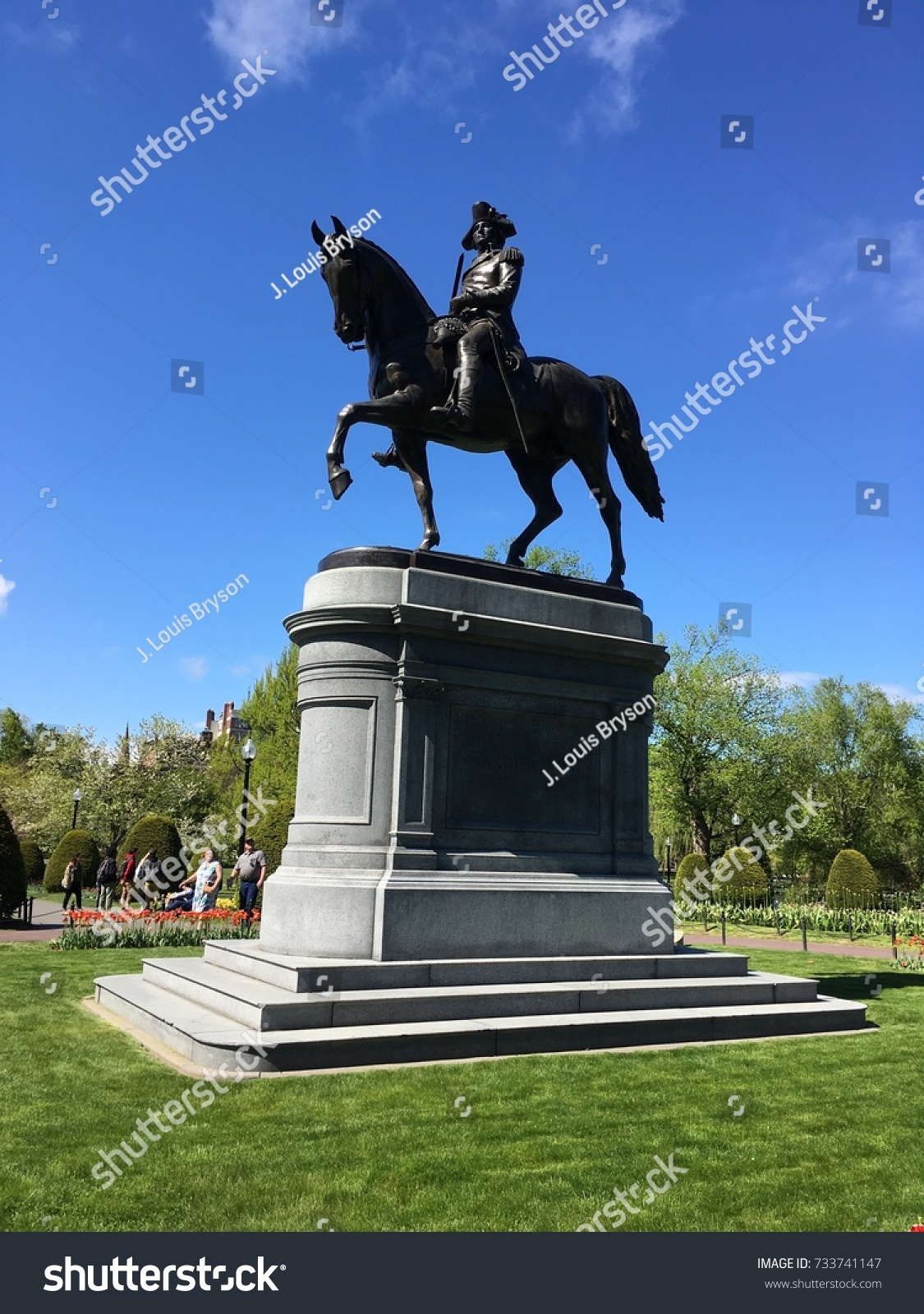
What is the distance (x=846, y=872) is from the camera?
3616 cm

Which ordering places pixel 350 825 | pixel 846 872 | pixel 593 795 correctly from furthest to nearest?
pixel 846 872 → pixel 593 795 → pixel 350 825

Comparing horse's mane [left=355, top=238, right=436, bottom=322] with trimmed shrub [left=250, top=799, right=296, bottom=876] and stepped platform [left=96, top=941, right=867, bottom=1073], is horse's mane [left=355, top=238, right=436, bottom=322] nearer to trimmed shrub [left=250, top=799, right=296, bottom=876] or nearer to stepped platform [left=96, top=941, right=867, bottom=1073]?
stepped platform [left=96, top=941, right=867, bottom=1073]

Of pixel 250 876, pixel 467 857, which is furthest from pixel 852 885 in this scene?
pixel 467 857

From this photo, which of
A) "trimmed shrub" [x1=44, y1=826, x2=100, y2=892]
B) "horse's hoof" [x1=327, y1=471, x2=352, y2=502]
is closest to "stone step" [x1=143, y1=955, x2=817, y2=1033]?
"horse's hoof" [x1=327, y1=471, x2=352, y2=502]

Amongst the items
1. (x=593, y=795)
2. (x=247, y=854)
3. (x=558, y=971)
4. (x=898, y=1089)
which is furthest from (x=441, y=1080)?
(x=247, y=854)

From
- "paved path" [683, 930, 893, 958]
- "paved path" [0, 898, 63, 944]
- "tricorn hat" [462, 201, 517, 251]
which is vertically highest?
"tricorn hat" [462, 201, 517, 251]

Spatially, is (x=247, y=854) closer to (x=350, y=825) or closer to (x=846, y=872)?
(x=350, y=825)

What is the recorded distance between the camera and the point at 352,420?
38.6 feet

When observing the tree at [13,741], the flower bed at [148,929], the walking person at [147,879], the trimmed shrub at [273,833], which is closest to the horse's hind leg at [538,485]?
the flower bed at [148,929]

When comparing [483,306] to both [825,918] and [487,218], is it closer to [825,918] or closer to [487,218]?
[487,218]

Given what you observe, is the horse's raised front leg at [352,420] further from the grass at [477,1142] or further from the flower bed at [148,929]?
the flower bed at [148,929]

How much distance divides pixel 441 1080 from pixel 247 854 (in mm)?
13737

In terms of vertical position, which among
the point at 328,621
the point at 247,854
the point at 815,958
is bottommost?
the point at 815,958

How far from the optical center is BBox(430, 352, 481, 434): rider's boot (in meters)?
12.0
